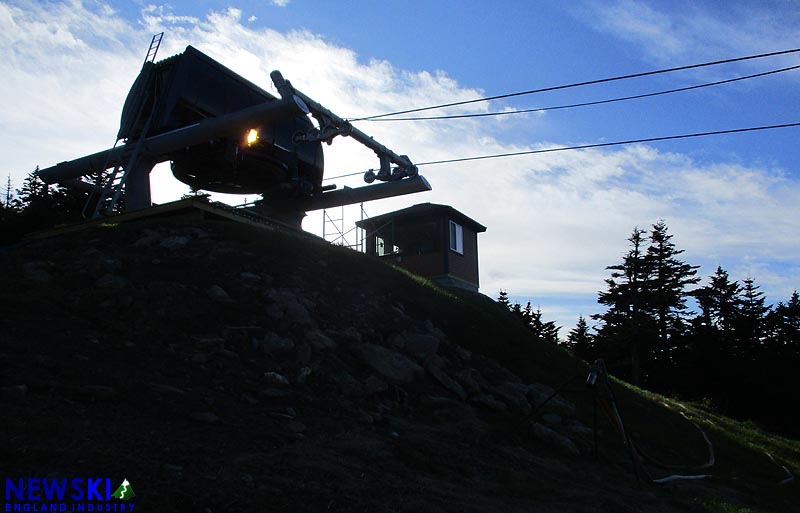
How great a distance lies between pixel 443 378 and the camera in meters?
11.4

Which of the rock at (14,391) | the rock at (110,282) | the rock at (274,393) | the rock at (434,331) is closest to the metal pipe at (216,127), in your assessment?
the rock at (110,282)

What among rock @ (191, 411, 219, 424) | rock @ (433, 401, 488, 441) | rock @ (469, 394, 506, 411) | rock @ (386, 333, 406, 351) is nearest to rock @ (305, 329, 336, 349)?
rock @ (386, 333, 406, 351)

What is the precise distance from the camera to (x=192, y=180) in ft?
66.6

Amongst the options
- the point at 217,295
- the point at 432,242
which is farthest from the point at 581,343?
the point at 217,295

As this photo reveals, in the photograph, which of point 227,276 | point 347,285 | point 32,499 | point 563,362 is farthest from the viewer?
point 563,362

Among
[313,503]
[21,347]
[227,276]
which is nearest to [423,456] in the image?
[313,503]

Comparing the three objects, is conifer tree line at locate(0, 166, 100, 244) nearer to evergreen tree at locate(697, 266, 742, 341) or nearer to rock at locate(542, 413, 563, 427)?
rock at locate(542, 413, 563, 427)

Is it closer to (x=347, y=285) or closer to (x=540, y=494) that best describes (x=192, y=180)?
(x=347, y=285)

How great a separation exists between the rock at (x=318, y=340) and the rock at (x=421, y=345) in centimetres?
189

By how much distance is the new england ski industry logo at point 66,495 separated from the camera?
432 centimetres

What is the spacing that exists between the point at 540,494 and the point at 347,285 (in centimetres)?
753

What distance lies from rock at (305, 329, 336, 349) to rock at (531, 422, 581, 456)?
4006 mm

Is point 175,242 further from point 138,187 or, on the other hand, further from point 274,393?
point 274,393

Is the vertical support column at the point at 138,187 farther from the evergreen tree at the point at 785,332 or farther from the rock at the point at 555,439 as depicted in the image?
the evergreen tree at the point at 785,332
